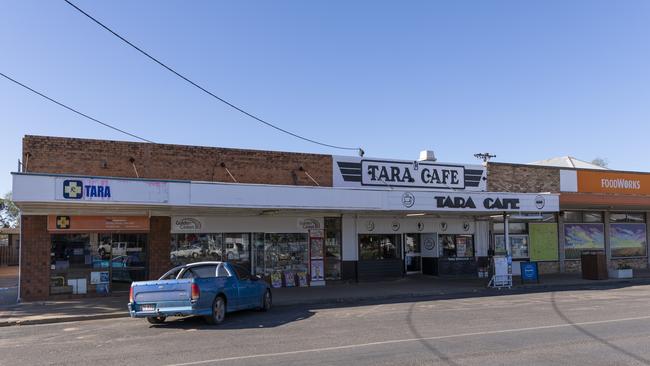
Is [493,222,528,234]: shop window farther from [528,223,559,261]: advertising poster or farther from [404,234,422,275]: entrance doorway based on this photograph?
[404,234,422,275]: entrance doorway

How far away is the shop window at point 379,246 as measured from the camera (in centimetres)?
2389

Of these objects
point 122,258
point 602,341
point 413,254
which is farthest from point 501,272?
point 122,258

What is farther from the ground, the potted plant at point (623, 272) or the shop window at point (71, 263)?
the shop window at point (71, 263)

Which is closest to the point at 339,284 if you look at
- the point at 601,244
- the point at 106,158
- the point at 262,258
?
the point at 262,258

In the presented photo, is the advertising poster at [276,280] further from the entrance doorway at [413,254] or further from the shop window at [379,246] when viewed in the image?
the entrance doorway at [413,254]

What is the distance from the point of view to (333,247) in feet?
75.9

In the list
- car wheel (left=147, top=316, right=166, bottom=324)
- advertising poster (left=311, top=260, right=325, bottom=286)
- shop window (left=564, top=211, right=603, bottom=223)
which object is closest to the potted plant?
shop window (left=564, top=211, right=603, bottom=223)

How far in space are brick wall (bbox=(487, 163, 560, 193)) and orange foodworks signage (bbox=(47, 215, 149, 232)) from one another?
603 inches

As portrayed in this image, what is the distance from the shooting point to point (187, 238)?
66.5 feet

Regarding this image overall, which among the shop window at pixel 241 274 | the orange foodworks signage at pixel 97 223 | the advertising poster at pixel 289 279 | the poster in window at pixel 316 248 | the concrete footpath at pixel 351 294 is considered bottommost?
the concrete footpath at pixel 351 294

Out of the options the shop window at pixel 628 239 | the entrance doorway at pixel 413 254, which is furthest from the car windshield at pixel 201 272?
the shop window at pixel 628 239

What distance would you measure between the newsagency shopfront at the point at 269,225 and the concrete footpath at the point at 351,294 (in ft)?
3.20

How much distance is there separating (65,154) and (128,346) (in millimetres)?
9985

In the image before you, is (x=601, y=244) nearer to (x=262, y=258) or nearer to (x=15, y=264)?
(x=262, y=258)
